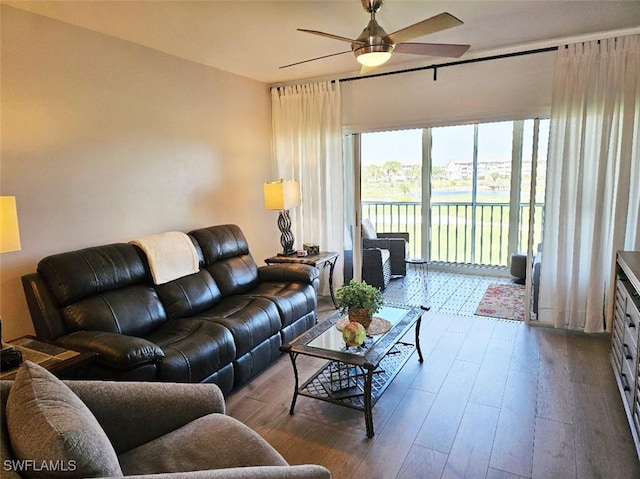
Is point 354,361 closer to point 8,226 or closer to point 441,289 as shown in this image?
point 8,226

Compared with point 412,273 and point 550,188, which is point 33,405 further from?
point 412,273

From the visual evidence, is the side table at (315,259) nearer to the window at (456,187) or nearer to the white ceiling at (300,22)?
the window at (456,187)

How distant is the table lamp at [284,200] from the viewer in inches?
171

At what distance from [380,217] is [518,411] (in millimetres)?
4636

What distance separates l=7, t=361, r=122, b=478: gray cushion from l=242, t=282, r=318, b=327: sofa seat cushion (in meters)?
2.13

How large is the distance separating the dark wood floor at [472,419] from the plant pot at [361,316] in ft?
1.76

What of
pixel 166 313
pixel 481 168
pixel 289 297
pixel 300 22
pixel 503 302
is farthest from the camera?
pixel 481 168

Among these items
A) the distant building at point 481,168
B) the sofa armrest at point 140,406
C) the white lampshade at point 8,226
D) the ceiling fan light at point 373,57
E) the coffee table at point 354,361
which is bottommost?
the coffee table at point 354,361

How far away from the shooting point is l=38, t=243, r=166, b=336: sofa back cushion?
258 centimetres

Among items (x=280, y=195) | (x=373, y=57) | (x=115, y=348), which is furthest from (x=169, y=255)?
(x=373, y=57)

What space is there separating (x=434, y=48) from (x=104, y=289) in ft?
8.86

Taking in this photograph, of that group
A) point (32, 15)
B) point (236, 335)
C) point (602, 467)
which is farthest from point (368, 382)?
point (32, 15)

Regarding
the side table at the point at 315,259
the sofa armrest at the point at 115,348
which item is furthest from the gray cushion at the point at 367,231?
the sofa armrest at the point at 115,348

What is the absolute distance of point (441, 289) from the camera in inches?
213
